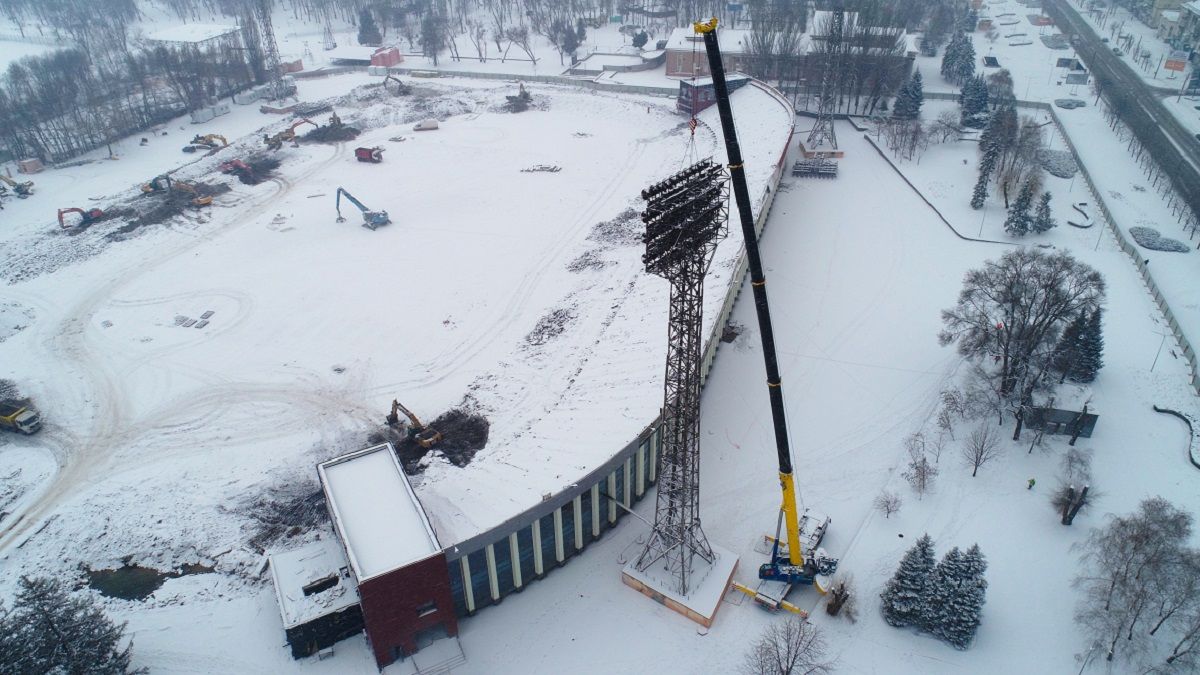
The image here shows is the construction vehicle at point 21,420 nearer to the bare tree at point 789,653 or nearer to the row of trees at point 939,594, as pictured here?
the bare tree at point 789,653

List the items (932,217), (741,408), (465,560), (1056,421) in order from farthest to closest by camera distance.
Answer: (932,217)
(741,408)
(1056,421)
(465,560)

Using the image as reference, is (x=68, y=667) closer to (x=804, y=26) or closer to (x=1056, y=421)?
(x=1056, y=421)

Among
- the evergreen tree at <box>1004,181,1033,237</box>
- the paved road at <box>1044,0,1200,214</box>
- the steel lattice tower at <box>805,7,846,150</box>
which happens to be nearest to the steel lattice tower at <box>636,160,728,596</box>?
the evergreen tree at <box>1004,181,1033,237</box>

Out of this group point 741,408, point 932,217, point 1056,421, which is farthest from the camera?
point 932,217

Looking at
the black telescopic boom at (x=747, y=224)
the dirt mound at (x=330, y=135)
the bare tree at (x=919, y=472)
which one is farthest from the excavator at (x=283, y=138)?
the bare tree at (x=919, y=472)

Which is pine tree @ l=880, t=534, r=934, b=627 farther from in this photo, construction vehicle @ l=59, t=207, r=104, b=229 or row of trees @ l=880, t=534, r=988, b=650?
construction vehicle @ l=59, t=207, r=104, b=229

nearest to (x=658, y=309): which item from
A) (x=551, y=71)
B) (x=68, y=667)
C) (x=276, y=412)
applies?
(x=276, y=412)
